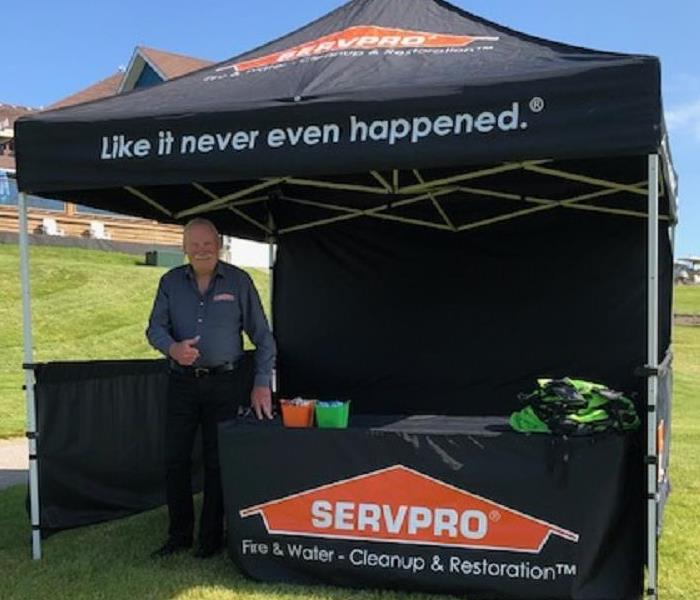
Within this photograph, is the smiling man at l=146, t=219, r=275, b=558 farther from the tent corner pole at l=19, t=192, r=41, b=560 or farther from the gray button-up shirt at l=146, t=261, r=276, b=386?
the tent corner pole at l=19, t=192, r=41, b=560

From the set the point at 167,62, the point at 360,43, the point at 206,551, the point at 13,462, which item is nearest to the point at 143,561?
the point at 206,551

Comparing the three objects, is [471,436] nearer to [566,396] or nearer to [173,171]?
[566,396]

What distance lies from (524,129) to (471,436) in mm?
1341

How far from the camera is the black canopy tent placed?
3.44 m

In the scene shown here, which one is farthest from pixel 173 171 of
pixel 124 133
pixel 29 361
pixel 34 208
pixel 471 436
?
pixel 34 208

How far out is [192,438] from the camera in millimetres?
4348

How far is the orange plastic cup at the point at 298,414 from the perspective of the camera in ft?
13.0

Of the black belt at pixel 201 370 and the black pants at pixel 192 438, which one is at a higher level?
the black belt at pixel 201 370

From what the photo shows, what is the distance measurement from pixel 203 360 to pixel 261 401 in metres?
0.37

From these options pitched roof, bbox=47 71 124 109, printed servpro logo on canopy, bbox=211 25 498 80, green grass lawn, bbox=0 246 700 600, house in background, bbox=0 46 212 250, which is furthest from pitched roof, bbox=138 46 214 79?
→ printed servpro logo on canopy, bbox=211 25 498 80

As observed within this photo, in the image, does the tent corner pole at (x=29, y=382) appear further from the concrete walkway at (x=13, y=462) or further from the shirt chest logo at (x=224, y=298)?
the concrete walkway at (x=13, y=462)

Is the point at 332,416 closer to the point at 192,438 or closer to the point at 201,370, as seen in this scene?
the point at 201,370

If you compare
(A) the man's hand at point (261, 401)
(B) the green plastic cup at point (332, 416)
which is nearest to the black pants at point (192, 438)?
(A) the man's hand at point (261, 401)

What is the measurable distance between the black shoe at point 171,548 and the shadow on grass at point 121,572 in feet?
0.17
